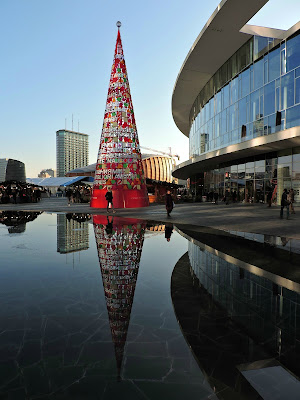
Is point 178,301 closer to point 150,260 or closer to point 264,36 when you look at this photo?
point 150,260

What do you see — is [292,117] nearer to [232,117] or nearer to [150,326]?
[232,117]

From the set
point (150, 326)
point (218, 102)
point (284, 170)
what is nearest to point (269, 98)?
point (284, 170)

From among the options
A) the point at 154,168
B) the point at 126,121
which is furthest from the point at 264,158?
the point at 154,168

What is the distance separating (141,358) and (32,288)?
2.54 meters

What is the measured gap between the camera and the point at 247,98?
73.3 ft

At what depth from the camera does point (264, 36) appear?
20531mm

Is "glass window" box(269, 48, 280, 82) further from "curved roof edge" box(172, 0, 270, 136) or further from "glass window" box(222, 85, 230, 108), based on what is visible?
"glass window" box(222, 85, 230, 108)

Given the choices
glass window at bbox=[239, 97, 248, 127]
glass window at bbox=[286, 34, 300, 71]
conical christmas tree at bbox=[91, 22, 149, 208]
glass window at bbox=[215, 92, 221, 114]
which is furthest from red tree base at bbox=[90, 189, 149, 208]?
glass window at bbox=[286, 34, 300, 71]

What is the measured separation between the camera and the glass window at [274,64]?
19.6m

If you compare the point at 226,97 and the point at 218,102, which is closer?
the point at 226,97

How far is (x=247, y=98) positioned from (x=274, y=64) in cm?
308

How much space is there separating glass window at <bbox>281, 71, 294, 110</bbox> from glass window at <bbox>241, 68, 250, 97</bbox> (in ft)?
11.3

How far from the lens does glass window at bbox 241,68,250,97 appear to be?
22.3 m

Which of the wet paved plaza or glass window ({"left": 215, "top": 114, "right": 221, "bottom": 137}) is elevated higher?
glass window ({"left": 215, "top": 114, "right": 221, "bottom": 137})
